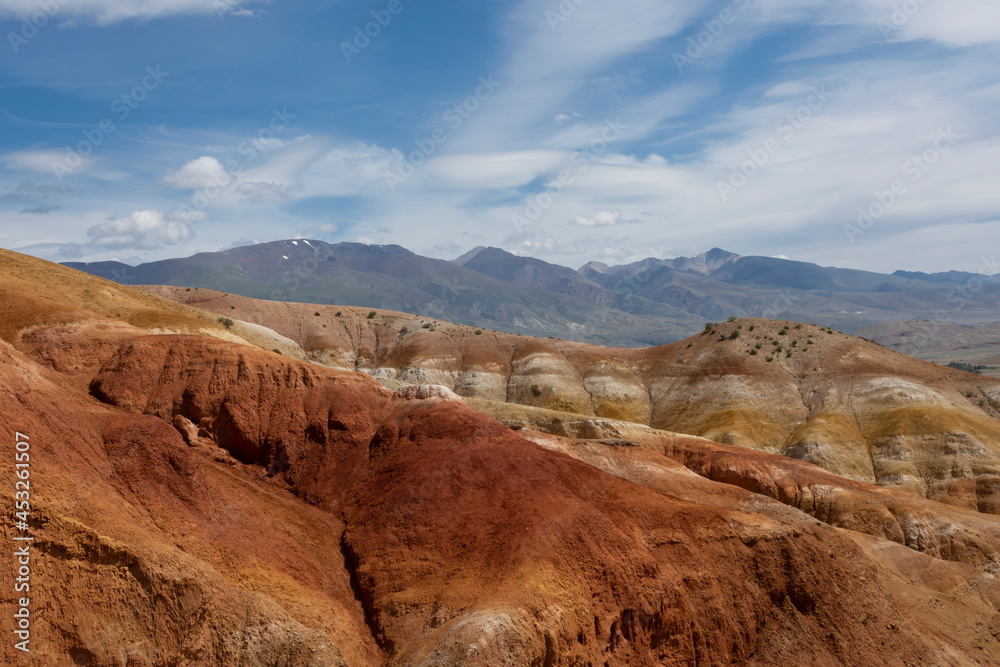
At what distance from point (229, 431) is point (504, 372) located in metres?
81.1

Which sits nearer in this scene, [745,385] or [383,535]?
[383,535]

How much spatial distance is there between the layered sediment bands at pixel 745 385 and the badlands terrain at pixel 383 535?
2410cm

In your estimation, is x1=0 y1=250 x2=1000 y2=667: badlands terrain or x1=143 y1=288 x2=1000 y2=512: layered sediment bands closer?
x1=0 y1=250 x2=1000 y2=667: badlands terrain

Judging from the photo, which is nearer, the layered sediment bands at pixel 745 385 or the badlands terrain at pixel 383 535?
the badlands terrain at pixel 383 535

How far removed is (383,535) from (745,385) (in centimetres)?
8120

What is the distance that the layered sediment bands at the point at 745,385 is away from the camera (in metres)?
73.9

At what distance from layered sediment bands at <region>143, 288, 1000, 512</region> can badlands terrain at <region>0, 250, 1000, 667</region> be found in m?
24.1

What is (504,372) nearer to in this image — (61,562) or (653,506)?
(653,506)

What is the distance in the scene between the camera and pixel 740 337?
366ft

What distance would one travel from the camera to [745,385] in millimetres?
97438

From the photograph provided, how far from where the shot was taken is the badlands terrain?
2156cm

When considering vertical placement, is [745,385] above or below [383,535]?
below

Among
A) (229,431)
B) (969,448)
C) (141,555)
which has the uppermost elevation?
(229,431)

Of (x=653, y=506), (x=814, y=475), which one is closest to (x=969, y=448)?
(x=814, y=475)
